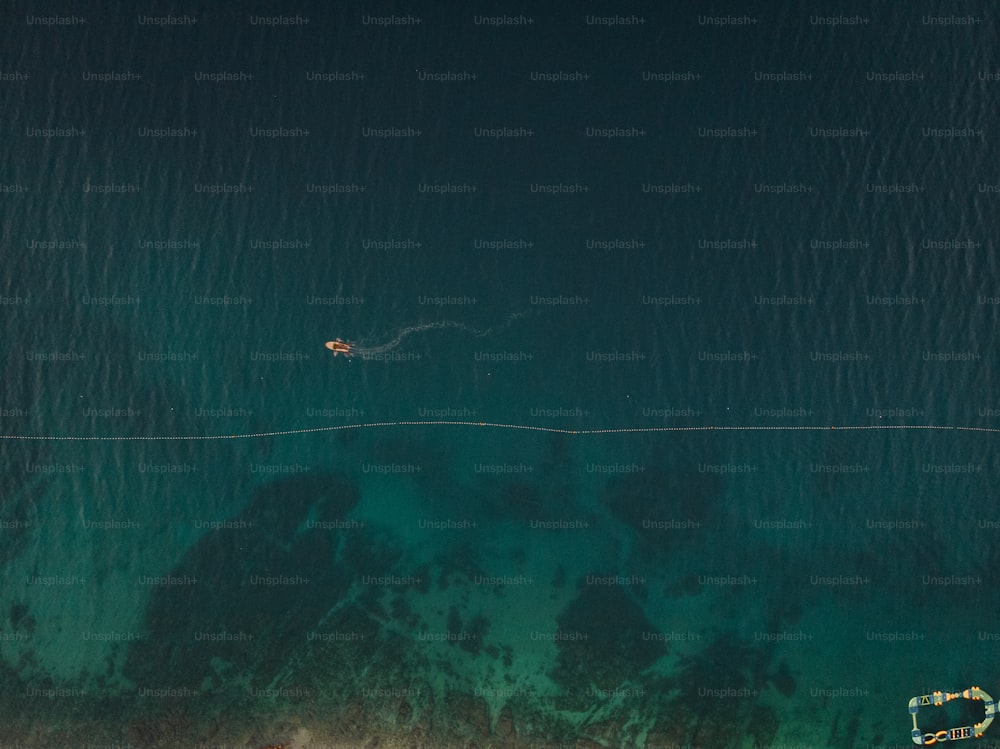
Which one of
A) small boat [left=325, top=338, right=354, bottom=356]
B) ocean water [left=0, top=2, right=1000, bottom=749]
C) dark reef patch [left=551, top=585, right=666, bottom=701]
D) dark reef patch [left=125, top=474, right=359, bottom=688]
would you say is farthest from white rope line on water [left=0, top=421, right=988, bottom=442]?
dark reef patch [left=551, top=585, right=666, bottom=701]

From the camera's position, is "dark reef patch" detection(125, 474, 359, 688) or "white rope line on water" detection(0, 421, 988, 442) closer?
"dark reef patch" detection(125, 474, 359, 688)

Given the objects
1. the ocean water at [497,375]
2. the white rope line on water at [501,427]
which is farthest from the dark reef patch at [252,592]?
the white rope line on water at [501,427]

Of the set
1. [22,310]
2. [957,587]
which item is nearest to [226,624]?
[22,310]

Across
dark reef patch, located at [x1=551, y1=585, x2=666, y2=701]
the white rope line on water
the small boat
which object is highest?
the small boat

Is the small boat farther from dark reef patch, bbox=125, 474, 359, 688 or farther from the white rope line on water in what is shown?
dark reef patch, bbox=125, 474, 359, 688

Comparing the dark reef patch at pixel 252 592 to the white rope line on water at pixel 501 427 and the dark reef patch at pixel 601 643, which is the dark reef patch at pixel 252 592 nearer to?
the white rope line on water at pixel 501 427

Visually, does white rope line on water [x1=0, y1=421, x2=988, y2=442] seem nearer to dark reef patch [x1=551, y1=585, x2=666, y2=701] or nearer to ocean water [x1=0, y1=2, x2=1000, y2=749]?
ocean water [x1=0, y1=2, x2=1000, y2=749]

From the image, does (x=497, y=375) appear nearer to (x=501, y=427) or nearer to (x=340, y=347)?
(x=501, y=427)

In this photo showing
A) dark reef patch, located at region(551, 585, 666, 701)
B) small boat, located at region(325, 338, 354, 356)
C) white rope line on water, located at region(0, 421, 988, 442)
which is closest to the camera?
dark reef patch, located at region(551, 585, 666, 701)

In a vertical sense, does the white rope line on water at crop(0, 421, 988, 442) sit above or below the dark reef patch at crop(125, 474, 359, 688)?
above

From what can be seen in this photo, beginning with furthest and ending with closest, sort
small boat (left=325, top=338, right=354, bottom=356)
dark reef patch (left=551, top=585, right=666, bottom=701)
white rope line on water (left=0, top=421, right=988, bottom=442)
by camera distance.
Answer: small boat (left=325, top=338, right=354, bottom=356) → white rope line on water (left=0, top=421, right=988, bottom=442) → dark reef patch (left=551, top=585, right=666, bottom=701)
